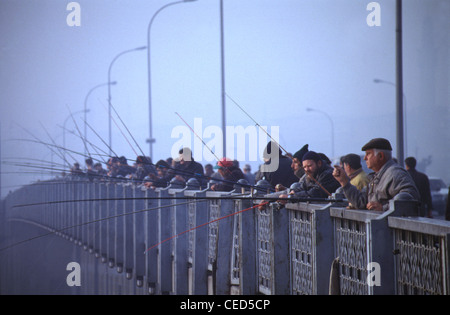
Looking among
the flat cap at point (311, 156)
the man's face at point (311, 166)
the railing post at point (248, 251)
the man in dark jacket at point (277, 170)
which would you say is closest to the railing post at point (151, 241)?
the man in dark jacket at point (277, 170)

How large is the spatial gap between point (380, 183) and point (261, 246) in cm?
216

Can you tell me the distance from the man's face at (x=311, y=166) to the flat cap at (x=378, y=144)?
0.81 metres

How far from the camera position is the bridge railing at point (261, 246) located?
4.55 metres

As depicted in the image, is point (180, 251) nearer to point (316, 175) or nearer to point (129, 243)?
point (316, 175)

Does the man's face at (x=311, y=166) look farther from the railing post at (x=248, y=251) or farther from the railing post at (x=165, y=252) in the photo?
the railing post at (x=165, y=252)

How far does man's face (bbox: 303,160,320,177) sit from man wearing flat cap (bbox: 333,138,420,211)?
0.89m

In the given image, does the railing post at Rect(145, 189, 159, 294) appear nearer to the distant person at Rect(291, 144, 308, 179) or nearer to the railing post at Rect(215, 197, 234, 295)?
the railing post at Rect(215, 197, 234, 295)

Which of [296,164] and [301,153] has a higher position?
[301,153]

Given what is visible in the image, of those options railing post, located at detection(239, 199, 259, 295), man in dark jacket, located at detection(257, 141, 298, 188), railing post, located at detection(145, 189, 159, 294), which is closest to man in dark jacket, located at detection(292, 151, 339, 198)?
railing post, located at detection(239, 199, 259, 295)

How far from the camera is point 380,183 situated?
5848 millimetres

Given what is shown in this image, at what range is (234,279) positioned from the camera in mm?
8836

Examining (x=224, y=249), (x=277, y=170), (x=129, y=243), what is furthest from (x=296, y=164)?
(x=129, y=243)

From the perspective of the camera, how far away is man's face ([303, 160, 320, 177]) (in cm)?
710
